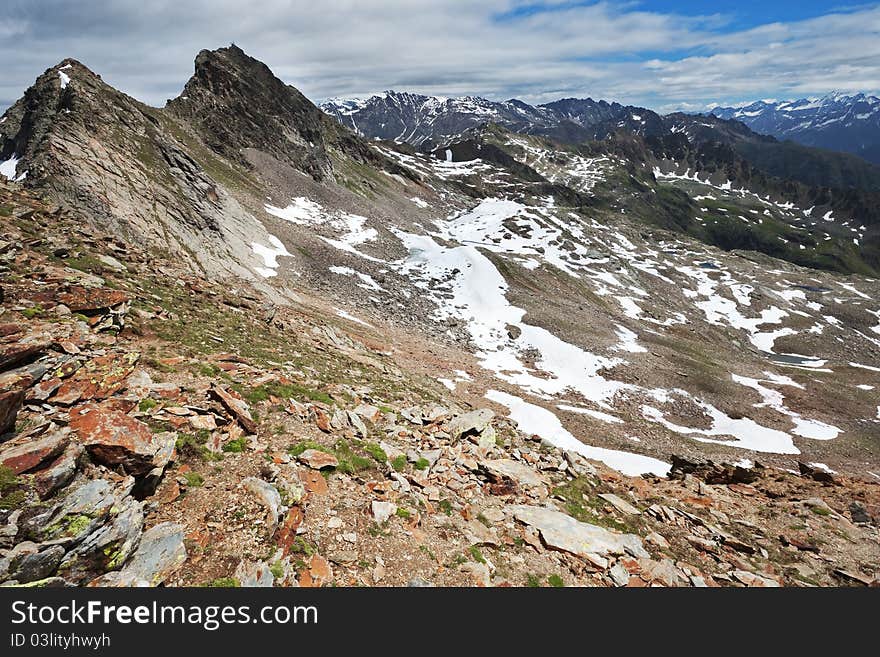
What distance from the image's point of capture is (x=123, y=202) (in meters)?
36.3

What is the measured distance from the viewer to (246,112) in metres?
110

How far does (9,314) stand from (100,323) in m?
2.34

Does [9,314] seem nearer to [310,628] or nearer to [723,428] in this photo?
[310,628]

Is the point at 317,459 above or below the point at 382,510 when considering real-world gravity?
above

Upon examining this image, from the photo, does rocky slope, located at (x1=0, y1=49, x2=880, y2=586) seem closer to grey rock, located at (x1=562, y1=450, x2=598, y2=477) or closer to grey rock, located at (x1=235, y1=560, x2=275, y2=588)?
grey rock, located at (x1=235, y1=560, x2=275, y2=588)

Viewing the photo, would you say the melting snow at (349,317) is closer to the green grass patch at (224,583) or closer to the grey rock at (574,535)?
the grey rock at (574,535)

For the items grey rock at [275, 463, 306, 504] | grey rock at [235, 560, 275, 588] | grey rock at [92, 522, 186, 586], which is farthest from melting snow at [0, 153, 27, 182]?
Answer: grey rock at [235, 560, 275, 588]

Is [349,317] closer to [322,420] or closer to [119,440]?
[322,420]

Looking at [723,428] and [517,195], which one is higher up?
[517,195]

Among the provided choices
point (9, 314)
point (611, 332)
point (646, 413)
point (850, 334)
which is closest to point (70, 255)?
point (9, 314)

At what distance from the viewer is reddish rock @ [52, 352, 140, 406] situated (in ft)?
33.8

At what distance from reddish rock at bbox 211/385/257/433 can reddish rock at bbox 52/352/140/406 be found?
253 cm

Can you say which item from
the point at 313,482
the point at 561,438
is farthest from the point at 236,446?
the point at 561,438

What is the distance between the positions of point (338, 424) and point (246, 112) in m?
124
